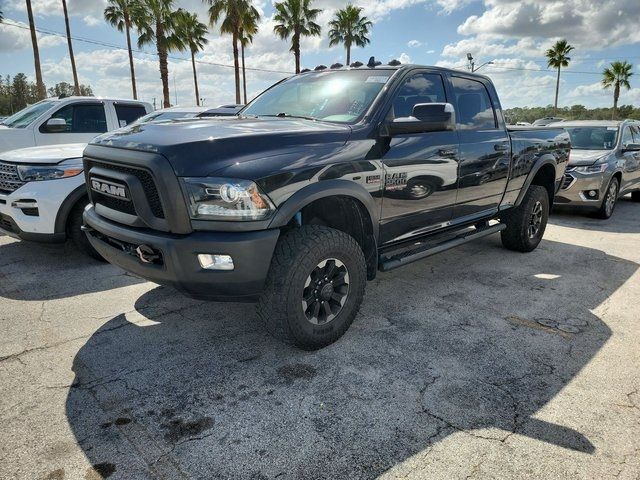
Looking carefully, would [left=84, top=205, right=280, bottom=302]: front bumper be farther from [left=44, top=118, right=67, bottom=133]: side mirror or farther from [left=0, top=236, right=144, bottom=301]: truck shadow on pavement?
[left=44, top=118, right=67, bottom=133]: side mirror

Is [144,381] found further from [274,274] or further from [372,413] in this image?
[372,413]

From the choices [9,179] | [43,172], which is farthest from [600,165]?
[9,179]

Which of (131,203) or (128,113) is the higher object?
(128,113)

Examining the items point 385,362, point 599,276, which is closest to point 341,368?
point 385,362

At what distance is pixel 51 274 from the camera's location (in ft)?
15.2

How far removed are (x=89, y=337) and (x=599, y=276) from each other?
487cm

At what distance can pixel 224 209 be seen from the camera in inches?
101

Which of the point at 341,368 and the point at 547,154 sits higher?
the point at 547,154

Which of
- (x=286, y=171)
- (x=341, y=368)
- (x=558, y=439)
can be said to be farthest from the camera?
(x=341, y=368)

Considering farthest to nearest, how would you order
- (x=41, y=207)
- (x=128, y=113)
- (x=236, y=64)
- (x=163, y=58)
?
(x=236, y=64) → (x=163, y=58) → (x=128, y=113) → (x=41, y=207)

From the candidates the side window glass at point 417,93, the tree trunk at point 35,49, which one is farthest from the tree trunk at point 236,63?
the side window glass at point 417,93

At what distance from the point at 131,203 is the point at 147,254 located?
36 cm

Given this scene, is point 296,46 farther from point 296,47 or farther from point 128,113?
point 128,113

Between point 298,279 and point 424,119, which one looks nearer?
point 298,279
